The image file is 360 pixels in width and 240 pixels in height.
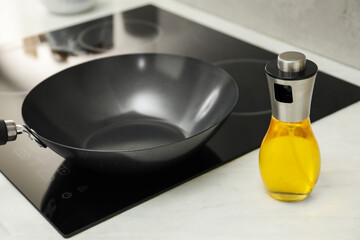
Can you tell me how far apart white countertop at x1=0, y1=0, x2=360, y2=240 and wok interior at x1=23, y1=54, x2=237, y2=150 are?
0.38 feet

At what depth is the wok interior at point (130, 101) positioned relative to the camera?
0.85 m

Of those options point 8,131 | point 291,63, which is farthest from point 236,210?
point 8,131

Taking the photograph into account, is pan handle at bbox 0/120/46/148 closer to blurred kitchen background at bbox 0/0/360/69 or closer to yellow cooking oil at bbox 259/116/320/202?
yellow cooking oil at bbox 259/116/320/202

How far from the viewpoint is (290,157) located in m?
0.66

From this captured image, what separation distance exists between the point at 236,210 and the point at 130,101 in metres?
0.35

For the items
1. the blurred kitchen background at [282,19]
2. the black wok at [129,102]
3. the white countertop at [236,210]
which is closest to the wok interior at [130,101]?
the black wok at [129,102]

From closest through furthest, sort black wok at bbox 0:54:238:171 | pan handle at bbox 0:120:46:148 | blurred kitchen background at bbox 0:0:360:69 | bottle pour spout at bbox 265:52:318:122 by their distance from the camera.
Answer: bottle pour spout at bbox 265:52:318:122
pan handle at bbox 0:120:46:148
black wok at bbox 0:54:238:171
blurred kitchen background at bbox 0:0:360:69

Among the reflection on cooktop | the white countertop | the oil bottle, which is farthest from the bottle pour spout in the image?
the reflection on cooktop

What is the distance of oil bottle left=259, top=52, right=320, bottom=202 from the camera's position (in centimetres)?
61

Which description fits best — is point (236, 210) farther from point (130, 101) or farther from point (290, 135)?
point (130, 101)

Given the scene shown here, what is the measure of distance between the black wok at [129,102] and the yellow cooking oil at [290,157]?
115 millimetres

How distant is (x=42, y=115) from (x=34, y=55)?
0.42 m

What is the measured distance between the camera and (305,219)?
26.5 inches

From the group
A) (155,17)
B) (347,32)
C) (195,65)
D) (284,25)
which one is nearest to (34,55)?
(155,17)
